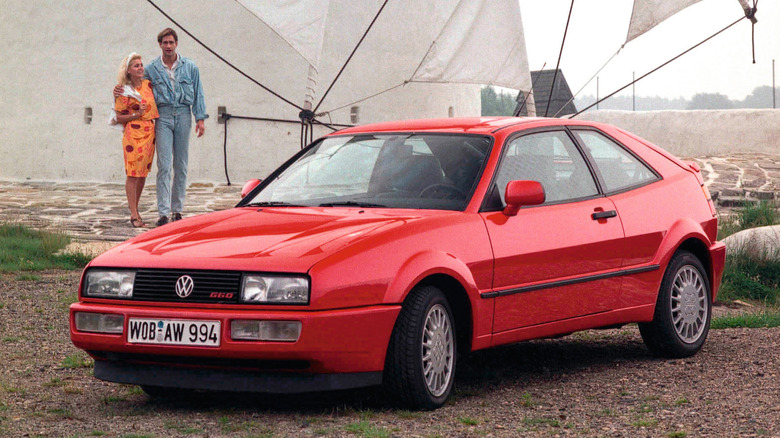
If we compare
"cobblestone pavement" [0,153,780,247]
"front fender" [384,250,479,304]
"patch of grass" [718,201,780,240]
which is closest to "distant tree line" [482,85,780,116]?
"cobblestone pavement" [0,153,780,247]

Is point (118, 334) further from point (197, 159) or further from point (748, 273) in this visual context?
point (197, 159)

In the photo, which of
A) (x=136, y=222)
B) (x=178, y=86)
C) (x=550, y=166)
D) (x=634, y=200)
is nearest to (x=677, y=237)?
(x=634, y=200)

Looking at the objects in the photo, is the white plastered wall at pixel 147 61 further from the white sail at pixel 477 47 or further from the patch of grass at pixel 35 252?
the patch of grass at pixel 35 252

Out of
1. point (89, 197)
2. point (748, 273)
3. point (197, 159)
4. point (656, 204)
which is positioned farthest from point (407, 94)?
point (656, 204)

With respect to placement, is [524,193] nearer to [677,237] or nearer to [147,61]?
[677,237]

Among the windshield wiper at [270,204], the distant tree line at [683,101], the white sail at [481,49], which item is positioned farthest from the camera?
the distant tree line at [683,101]

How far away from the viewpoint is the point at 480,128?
6.11 m

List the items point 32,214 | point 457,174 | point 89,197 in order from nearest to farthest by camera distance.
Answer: point 457,174 < point 32,214 < point 89,197

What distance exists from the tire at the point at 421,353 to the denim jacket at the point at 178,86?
23.7 ft

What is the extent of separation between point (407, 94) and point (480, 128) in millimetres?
13246

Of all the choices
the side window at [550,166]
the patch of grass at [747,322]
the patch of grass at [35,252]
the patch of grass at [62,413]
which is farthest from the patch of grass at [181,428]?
the patch of grass at [35,252]

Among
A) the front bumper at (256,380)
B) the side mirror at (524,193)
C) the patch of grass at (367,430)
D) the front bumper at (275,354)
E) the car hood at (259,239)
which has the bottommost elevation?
the patch of grass at (367,430)

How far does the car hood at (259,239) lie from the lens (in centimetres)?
479

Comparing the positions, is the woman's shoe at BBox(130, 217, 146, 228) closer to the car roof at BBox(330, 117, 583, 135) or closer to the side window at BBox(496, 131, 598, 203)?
the car roof at BBox(330, 117, 583, 135)
